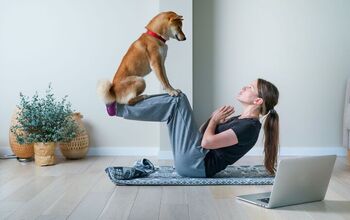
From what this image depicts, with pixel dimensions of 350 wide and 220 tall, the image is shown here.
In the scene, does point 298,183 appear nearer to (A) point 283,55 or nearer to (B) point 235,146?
(B) point 235,146

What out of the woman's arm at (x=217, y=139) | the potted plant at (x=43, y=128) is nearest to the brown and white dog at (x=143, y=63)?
the woman's arm at (x=217, y=139)

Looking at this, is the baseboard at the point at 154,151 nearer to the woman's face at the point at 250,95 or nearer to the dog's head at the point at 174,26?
the woman's face at the point at 250,95

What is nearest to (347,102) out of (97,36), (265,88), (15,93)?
(265,88)

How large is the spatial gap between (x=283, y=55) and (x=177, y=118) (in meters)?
1.58

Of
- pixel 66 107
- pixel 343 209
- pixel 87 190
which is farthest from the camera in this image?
pixel 66 107

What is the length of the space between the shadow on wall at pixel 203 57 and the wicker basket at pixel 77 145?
35.7 inches

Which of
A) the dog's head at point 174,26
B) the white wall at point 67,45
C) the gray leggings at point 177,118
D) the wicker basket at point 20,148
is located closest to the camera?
the dog's head at point 174,26

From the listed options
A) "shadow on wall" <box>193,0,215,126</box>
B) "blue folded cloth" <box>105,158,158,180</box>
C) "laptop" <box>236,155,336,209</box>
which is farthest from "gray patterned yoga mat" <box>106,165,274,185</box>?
"shadow on wall" <box>193,0,215,126</box>

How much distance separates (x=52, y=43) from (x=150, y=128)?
1034mm

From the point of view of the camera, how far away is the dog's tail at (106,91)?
8.30 feet

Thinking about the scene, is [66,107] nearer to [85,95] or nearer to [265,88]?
[85,95]

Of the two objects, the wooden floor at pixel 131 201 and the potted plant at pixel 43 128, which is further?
the potted plant at pixel 43 128

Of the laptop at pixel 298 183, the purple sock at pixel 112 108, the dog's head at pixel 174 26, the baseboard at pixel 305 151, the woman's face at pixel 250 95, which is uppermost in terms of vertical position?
the dog's head at pixel 174 26

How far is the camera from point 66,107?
3748mm
